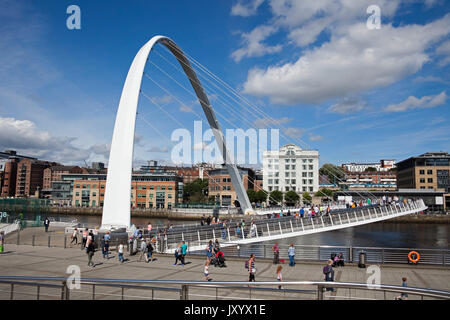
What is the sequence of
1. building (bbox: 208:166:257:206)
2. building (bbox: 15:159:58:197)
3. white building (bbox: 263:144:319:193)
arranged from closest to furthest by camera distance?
building (bbox: 208:166:257:206) → white building (bbox: 263:144:319:193) → building (bbox: 15:159:58:197)

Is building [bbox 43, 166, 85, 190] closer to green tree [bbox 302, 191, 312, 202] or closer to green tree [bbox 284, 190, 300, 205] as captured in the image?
green tree [bbox 284, 190, 300, 205]

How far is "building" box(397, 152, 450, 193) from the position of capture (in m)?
84.2

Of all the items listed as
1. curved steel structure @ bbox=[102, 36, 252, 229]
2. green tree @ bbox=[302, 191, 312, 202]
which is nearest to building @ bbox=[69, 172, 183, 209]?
green tree @ bbox=[302, 191, 312, 202]

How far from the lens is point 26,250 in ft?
63.0

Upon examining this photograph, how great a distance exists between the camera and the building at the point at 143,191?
8831 centimetres

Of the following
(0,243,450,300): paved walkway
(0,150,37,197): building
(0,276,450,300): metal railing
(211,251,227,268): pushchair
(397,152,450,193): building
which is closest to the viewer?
(0,276,450,300): metal railing

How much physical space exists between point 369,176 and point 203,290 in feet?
545

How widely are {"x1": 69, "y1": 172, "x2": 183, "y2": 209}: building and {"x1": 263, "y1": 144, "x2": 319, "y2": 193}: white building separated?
27767 mm

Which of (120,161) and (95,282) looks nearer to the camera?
(95,282)

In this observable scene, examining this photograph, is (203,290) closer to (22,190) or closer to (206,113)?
(206,113)

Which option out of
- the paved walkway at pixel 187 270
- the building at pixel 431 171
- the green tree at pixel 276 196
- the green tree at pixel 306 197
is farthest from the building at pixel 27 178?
the paved walkway at pixel 187 270

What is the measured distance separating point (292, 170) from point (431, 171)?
35151 millimetres

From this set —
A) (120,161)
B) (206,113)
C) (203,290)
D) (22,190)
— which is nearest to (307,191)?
(206,113)
